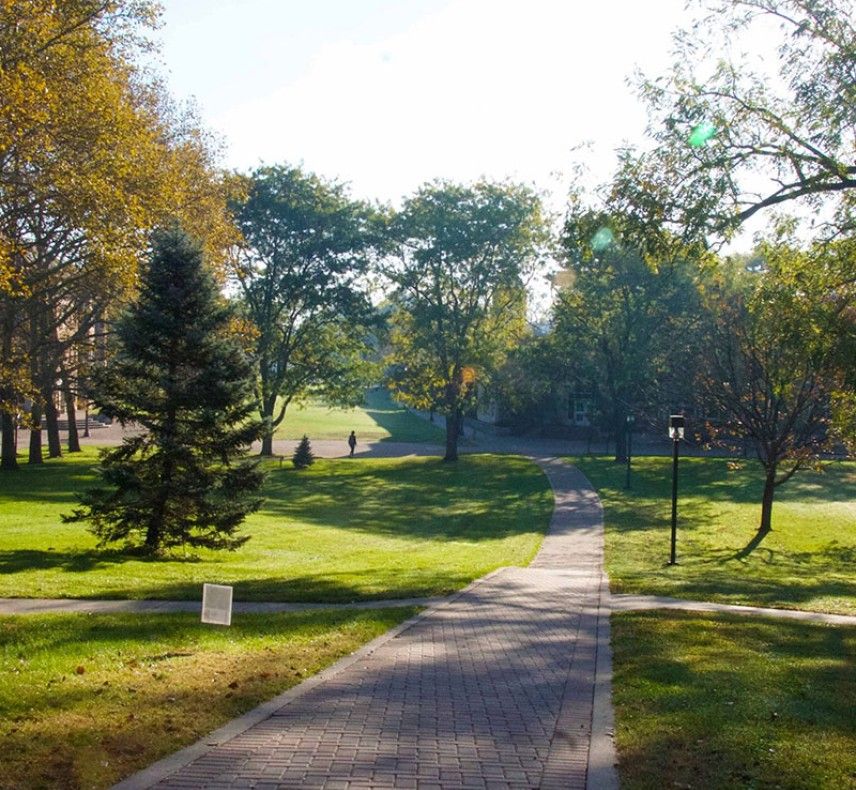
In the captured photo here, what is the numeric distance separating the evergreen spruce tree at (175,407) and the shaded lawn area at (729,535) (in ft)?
24.7

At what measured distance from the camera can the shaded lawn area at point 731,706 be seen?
19.0ft

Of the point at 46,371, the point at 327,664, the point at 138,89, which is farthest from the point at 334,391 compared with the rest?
the point at 327,664

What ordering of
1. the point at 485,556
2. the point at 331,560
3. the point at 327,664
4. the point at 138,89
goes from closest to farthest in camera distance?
the point at 327,664, the point at 331,560, the point at 485,556, the point at 138,89

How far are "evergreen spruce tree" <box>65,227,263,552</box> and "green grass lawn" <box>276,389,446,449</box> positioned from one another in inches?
1439

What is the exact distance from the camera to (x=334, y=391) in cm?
5253

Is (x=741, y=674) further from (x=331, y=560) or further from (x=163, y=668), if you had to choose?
(x=331, y=560)

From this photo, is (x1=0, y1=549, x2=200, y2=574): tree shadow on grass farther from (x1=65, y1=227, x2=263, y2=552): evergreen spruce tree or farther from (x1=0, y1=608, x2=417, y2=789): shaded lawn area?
(x1=0, y1=608, x2=417, y2=789): shaded lawn area

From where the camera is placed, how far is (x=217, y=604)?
26.0 feet

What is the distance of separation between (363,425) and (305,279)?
35.4 meters

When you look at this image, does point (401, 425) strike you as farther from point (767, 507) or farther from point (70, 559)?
point (70, 559)

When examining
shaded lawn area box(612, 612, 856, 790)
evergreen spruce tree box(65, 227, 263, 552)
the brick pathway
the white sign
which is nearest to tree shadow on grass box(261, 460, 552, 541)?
evergreen spruce tree box(65, 227, 263, 552)

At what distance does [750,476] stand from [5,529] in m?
34.6

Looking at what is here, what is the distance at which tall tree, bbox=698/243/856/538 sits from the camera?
17953 mm

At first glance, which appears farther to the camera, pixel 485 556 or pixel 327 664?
pixel 485 556
